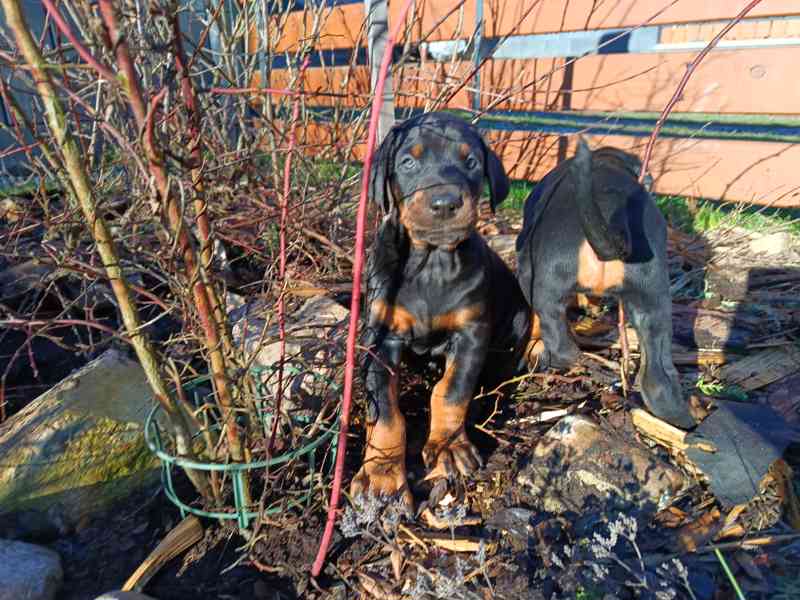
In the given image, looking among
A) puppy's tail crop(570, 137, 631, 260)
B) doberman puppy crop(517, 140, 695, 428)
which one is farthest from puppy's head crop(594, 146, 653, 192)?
puppy's tail crop(570, 137, 631, 260)

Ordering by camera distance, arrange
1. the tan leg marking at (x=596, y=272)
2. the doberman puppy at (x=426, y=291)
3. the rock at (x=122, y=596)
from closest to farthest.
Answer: the rock at (x=122, y=596) → the doberman puppy at (x=426, y=291) → the tan leg marking at (x=596, y=272)

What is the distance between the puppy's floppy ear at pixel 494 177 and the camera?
6.79ft

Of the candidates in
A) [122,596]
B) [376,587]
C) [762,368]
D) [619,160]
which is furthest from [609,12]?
[122,596]

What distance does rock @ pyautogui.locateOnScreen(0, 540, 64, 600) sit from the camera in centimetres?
174

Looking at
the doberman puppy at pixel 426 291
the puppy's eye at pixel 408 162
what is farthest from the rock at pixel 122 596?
the puppy's eye at pixel 408 162

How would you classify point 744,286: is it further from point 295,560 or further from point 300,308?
point 295,560

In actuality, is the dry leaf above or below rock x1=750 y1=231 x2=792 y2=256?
below

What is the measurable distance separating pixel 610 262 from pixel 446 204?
2.37ft

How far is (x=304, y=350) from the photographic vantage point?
200cm

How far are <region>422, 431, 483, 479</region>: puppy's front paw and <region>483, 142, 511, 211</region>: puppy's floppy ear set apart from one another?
0.86m

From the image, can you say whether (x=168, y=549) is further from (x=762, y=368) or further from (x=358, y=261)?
(x=762, y=368)

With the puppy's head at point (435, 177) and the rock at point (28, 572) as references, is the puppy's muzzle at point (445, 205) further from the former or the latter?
the rock at point (28, 572)

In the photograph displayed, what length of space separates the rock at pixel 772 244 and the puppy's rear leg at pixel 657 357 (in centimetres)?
227

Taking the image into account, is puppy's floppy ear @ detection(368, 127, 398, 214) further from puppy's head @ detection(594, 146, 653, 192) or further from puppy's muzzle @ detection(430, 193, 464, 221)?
puppy's head @ detection(594, 146, 653, 192)
